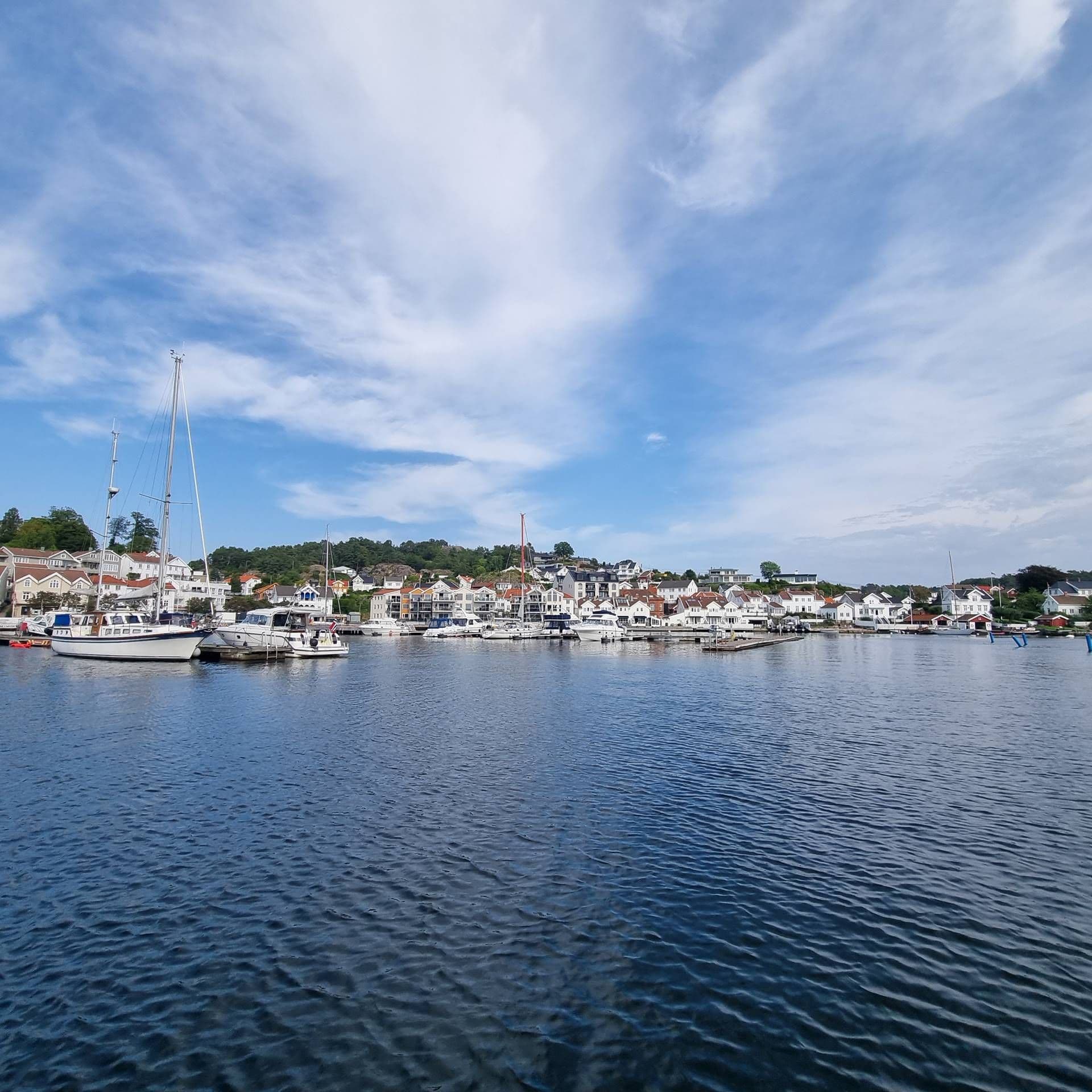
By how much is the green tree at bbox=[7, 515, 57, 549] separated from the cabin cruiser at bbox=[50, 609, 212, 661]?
320 ft

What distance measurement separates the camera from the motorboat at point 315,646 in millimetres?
63500

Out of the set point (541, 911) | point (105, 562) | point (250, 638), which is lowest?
point (541, 911)

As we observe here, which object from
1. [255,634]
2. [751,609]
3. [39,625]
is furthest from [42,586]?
[751,609]

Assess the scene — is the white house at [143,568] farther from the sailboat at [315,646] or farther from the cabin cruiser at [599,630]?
the cabin cruiser at [599,630]

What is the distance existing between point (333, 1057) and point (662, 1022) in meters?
4.24

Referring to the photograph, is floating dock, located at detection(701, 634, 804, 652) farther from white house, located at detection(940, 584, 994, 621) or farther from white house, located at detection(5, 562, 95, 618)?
white house, located at detection(5, 562, 95, 618)

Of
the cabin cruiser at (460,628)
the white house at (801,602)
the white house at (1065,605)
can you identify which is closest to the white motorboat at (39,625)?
the cabin cruiser at (460,628)

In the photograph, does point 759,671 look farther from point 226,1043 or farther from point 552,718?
point 226,1043

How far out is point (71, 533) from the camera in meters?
141

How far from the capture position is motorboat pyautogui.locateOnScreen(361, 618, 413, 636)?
11988cm

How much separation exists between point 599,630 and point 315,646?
5133 cm

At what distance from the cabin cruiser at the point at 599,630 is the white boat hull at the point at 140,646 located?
204 ft

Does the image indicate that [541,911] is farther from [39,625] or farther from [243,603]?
[243,603]

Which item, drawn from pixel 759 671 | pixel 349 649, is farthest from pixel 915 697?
pixel 349 649
